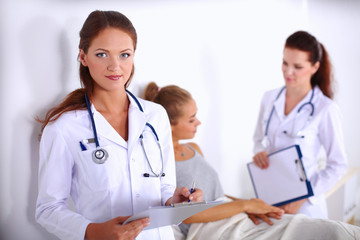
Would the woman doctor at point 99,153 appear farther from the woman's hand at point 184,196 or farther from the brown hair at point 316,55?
the brown hair at point 316,55

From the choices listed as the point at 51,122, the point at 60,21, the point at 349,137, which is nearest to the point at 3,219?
the point at 51,122

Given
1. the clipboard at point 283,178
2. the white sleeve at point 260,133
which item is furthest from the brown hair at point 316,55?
the clipboard at point 283,178

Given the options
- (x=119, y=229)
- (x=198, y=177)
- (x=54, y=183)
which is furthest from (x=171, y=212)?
(x=198, y=177)

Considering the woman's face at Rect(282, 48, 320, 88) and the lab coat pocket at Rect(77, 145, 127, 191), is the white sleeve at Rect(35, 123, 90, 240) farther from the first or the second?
the woman's face at Rect(282, 48, 320, 88)

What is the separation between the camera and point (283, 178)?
85.9 inches

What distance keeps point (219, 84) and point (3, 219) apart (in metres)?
1.53

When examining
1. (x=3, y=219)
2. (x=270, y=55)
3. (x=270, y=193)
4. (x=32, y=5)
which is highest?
(x=32, y=5)

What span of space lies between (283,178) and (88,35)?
4.55ft

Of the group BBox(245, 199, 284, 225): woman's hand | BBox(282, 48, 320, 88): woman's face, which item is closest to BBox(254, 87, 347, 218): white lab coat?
BBox(282, 48, 320, 88): woman's face

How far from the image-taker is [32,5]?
1.34 m

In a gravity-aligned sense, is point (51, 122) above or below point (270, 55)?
below

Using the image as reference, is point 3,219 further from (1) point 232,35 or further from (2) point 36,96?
(1) point 232,35

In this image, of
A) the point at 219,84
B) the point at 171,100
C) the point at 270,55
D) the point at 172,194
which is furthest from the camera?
the point at 270,55

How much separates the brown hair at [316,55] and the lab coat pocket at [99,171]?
1327 mm
